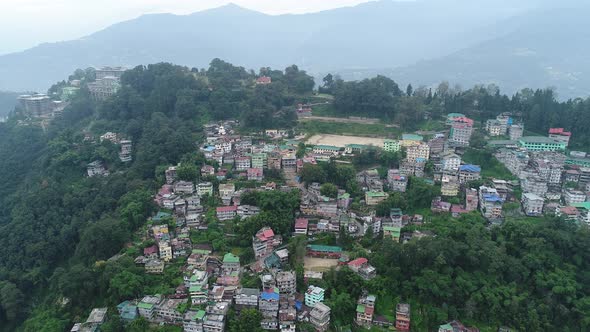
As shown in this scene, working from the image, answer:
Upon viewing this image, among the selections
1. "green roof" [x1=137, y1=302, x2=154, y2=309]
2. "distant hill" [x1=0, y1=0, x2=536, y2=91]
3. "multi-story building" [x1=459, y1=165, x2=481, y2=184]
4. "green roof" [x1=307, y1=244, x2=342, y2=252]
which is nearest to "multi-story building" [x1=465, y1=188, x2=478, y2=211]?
"multi-story building" [x1=459, y1=165, x2=481, y2=184]

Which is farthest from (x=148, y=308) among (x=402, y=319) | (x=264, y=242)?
(x=402, y=319)

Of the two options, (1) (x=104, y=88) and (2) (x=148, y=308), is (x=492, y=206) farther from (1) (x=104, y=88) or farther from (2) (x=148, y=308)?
(1) (x=104, y=88)

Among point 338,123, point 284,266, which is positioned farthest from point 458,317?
point 338,123

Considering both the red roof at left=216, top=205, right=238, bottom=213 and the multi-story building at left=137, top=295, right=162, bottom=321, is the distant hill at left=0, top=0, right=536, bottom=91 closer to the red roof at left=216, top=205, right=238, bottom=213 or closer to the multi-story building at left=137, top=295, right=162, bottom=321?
the red roof at left=216, top=205, right=238, bottom=213

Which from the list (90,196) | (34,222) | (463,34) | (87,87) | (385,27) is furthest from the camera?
(385,27)

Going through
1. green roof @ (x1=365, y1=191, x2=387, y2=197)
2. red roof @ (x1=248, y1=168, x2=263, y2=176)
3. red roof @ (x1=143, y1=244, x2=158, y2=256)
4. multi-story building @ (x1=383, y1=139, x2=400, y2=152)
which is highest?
multi-story building @ (x1=383, y1=139, x2=400, y2=152)

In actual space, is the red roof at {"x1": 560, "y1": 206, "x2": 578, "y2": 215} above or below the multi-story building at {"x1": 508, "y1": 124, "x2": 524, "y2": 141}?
below

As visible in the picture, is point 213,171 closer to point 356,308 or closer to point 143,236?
point 143,236
